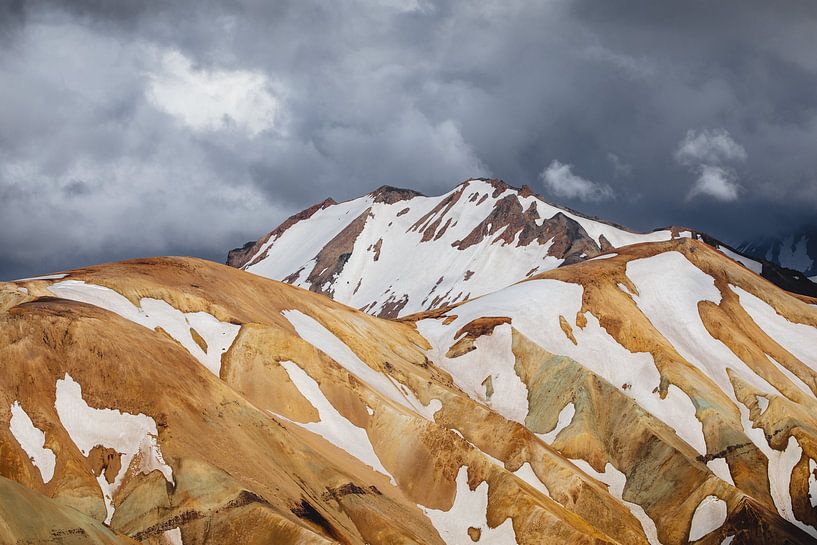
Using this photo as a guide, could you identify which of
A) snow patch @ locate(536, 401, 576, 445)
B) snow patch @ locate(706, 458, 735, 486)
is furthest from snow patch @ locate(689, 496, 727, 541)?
snow patch @ locate(536, 401, 576, 445)

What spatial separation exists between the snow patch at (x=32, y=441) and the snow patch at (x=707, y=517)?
159ft

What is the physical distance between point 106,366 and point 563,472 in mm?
37539

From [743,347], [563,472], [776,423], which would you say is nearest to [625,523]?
[563,472]

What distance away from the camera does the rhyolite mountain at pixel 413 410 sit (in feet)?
156

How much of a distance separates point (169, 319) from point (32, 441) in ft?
65.7

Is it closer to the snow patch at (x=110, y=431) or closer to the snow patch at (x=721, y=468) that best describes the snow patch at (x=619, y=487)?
the snow patch at (x=721, y=468)

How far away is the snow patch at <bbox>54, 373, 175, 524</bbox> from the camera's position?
159 feet

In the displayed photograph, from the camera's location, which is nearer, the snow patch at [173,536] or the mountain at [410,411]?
the snow patch at [173,536]

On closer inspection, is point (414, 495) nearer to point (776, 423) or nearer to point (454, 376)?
point (454, 376)

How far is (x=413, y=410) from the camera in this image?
74.6 metres

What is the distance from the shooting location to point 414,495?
63.2m

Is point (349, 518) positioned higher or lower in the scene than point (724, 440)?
lower

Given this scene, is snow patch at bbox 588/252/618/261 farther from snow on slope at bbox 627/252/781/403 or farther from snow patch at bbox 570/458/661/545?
snow patch at bbox 570/458/661/545

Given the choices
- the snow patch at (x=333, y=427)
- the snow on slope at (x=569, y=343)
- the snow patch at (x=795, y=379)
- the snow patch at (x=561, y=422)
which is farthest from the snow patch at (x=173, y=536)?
the snow patch at (x=795, y=379)
